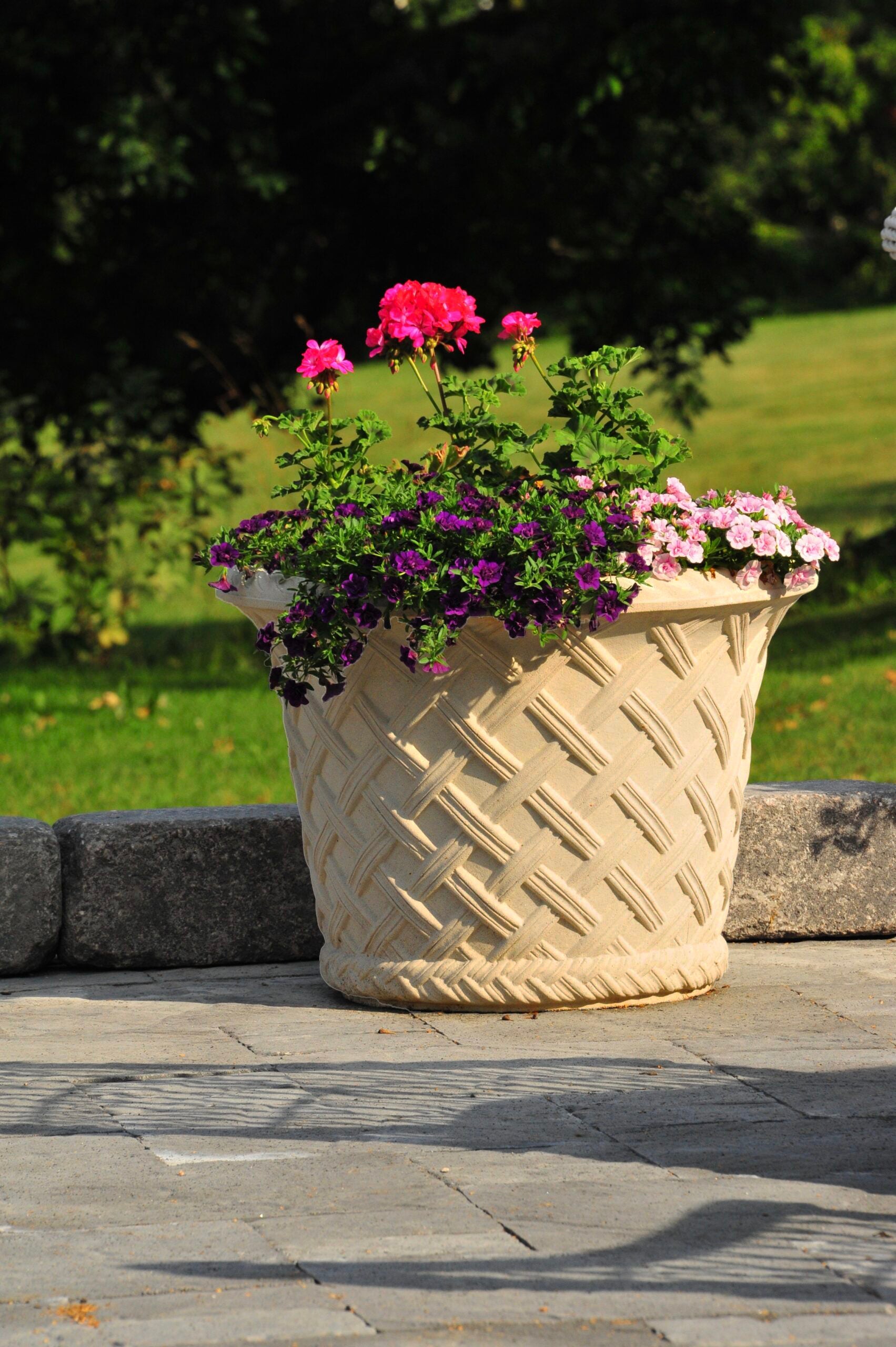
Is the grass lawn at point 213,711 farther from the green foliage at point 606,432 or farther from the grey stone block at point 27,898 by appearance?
the green foliage at point 606,432

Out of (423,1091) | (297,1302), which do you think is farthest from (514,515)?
(297,1302)

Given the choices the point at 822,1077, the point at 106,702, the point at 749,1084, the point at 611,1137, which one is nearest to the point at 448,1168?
the point at 611,1137

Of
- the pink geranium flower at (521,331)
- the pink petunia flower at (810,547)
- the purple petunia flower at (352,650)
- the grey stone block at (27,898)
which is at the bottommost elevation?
the grey stone block at (27,898)

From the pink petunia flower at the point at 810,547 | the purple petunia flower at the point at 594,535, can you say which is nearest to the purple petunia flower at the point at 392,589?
the purple petunia flower at the point at 594,535

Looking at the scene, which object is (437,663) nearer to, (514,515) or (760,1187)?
(514,515)

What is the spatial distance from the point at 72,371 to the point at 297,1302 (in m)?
9.90

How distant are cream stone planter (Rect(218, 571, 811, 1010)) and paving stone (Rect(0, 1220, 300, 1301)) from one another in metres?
1.24

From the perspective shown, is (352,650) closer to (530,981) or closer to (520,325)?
(530,981)

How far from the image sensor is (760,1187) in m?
2.85

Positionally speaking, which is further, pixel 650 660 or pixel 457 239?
pixel 457 239

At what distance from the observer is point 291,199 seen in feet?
38.9

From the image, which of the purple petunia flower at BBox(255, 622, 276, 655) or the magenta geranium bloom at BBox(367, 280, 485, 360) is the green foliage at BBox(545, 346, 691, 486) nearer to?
the magenta geranium bloom at BBox(367, 280, 485, 360)

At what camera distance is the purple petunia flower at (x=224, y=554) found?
3.94 meters

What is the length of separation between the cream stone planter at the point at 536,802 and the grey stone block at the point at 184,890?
20.1 inches
